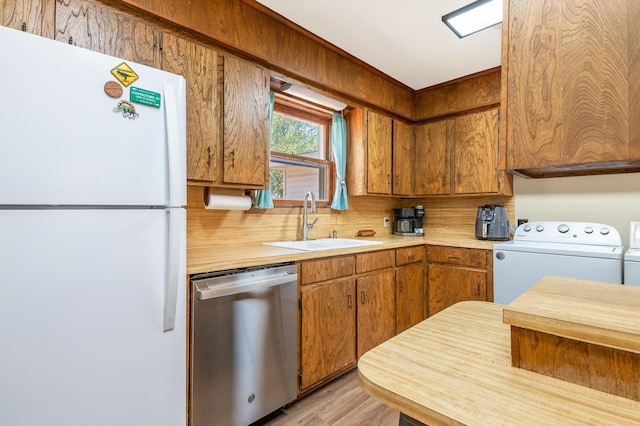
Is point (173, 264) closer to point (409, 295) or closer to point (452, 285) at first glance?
point (409, 295)

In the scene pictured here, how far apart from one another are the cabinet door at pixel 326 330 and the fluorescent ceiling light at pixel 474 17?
1.91 metres

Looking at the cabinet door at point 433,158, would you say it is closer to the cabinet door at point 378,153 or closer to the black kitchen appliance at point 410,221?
the black kitchen appliance at point 410,221

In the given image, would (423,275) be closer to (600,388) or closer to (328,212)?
(328,212)

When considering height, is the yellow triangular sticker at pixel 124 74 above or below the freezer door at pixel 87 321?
above

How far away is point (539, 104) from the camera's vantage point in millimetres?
864

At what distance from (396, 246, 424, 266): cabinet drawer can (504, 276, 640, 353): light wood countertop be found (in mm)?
1750

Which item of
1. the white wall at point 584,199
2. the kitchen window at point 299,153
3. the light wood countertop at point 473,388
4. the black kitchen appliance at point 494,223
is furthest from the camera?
the black kitchen appliance at point 494,223

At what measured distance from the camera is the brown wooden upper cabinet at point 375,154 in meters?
2.98

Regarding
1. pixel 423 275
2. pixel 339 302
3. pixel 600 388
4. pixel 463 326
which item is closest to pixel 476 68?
pixel 423 275

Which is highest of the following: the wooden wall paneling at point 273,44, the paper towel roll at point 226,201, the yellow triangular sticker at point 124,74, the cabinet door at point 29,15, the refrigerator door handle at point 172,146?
the wooden wall paneling at point 273,44

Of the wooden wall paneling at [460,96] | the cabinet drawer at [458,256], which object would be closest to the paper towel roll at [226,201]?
the cabinet drawer at [458,256]

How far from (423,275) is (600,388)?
7.72 feet

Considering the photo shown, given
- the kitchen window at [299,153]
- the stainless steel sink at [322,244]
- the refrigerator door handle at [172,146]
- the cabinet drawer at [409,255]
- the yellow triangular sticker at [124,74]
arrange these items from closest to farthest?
the yellow triangular sticker at [124,74]
the refrigerator door handle at [172,146]
the stainless steel sink at [322,244]
the kitchen window at [299,153]
the cabinet drawer at [409,255]

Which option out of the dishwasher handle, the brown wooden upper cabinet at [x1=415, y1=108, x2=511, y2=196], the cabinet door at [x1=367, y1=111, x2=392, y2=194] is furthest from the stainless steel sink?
the brown wooden upper cabinet at [x1=415, y1=108, x2=511, y2=196]
